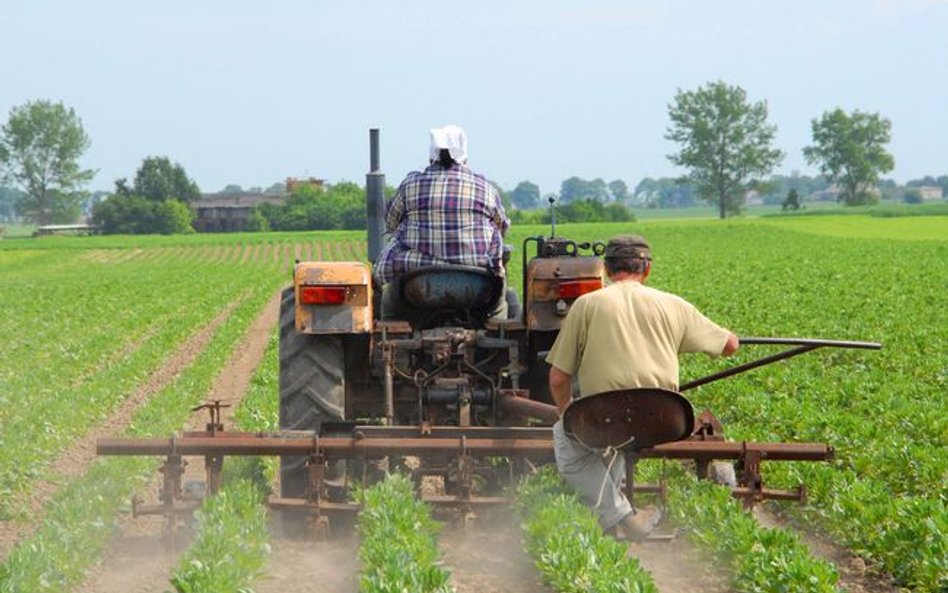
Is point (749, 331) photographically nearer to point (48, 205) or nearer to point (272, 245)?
point (272, 245)

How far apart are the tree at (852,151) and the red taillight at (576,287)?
424 ft

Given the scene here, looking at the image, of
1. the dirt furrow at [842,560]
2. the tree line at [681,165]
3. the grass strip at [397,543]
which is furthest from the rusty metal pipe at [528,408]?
the tree line at [681,165]

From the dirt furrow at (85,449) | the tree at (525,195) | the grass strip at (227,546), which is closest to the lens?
the grass strip at (227,546)

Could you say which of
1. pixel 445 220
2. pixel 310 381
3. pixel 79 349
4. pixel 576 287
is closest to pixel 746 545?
pixel 576 287

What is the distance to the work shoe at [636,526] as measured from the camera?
6576 mm

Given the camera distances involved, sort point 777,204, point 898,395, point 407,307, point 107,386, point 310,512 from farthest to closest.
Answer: point 777,204 → point 107,386 → point 898,395 → point 407,307 → point 310,512

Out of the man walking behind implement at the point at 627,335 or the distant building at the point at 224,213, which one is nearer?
the man walking behind implement at the point at 627,335

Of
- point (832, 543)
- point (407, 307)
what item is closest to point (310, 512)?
point (407, 307)

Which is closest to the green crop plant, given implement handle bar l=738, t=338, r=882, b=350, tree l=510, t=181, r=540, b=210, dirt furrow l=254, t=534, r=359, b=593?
implement handle bar l=738, t=338, r=882, b=350

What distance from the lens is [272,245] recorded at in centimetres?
6544

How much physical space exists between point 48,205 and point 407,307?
419ft

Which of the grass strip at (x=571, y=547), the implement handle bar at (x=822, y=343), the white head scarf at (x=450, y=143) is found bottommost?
the grass strip at (x=571, y=547)

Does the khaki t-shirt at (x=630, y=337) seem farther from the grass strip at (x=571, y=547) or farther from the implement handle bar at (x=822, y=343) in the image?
the grass strip at (x=571, y=547)

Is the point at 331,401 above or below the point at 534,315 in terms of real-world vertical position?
below
